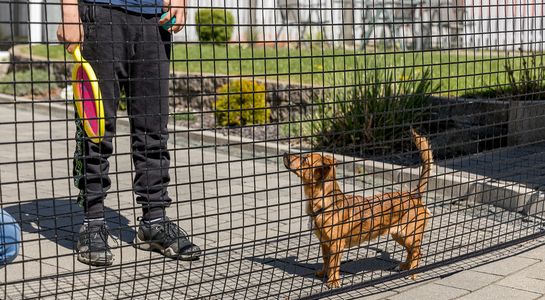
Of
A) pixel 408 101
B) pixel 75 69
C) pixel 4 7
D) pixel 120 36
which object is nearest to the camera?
pixel 75 69

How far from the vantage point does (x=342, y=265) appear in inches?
172

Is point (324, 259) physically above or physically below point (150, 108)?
below

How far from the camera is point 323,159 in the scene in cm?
392

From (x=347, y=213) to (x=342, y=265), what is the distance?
0.50m

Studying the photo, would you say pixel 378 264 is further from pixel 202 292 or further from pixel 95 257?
pixel 95 257

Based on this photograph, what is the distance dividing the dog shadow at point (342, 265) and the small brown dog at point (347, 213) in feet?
0.57

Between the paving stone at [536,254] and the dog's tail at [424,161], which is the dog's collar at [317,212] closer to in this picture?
the dog's tail at [424,161]

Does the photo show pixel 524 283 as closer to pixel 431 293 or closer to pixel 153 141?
pixel 431 293

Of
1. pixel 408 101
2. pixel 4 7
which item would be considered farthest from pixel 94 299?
pixel 4 7

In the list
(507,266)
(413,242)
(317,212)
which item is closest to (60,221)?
(317,212)

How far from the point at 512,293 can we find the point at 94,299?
2.11 meters

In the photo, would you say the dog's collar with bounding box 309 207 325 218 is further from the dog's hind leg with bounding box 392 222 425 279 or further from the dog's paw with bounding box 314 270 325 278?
the dog's hind leg with bounding box 392 222 425 279

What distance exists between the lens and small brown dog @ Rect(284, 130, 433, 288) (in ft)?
12.7

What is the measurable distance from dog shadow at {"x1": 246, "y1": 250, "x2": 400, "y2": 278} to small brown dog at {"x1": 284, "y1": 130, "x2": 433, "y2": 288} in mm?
173
